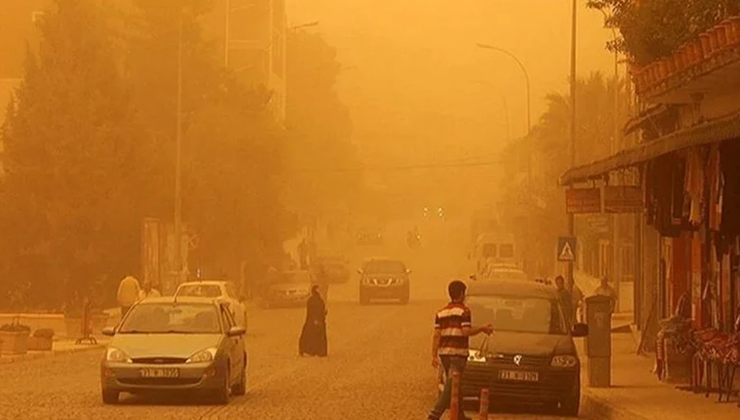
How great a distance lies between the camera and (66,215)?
56875 millimetres

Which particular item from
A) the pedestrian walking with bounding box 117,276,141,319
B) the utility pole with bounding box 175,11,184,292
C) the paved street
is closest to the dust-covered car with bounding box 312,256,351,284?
the utility pole with bounding box 175,11,184,292

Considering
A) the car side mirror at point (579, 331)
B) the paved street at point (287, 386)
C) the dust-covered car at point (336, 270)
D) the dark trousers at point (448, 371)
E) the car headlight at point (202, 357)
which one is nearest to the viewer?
the dark trousers at point (448, 371)

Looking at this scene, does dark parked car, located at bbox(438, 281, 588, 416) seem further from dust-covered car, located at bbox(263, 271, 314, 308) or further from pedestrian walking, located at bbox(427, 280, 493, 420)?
dust-covered car, located at bbox(263, 271, 314, 308)

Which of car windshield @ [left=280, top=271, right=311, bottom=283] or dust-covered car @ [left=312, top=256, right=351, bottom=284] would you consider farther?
dust-covered car @ [left=312, top=256, right=351, bottom=284]

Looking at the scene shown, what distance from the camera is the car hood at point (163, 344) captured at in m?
25.1

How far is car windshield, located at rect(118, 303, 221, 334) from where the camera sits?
86.4 ft

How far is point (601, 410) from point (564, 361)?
4.50ft

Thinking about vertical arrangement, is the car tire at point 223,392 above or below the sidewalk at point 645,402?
above

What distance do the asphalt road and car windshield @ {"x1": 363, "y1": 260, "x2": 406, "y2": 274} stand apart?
47.0 ft

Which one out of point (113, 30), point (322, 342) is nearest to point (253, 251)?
point (113, 30)

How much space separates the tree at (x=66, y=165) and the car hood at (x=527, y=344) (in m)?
33.3

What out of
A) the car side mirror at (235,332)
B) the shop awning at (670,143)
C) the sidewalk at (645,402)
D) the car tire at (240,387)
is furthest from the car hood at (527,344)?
the car tire at (240,387)

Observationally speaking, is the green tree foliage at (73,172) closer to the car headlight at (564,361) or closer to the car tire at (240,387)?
the car tire at (240,387)

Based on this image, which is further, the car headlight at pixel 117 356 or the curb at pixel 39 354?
the curb at pixel 39 354
